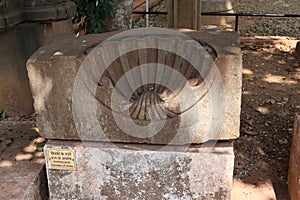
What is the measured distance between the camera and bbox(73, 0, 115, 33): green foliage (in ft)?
14.8

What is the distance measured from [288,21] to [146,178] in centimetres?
641

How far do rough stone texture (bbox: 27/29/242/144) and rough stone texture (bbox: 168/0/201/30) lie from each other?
94cm

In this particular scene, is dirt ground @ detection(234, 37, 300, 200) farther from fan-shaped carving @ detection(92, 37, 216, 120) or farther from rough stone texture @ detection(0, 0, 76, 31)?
rough stone texture @ detection(0, 0, 76, 31)

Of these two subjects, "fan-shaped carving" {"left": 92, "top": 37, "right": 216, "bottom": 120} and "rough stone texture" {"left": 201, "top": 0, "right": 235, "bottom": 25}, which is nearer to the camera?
"fan-shaped carving" {"left": 92, "top": 37, "right": 216, "bottom": 120}

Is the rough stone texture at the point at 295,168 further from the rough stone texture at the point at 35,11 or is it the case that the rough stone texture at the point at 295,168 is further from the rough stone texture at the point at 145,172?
the rough stone texture at the point at 35,11

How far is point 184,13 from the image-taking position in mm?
3594

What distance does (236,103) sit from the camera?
2.48 metres

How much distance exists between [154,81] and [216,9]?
511 cm

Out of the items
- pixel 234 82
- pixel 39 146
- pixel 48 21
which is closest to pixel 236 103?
pixel 234 82

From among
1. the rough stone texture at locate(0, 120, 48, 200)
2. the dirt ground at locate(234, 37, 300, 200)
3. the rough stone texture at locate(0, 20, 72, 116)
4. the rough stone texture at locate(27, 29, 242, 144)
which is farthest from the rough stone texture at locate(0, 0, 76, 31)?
the dirt ground at locate(234, 37, 300, 200)

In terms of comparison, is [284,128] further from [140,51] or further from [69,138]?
[69,138]

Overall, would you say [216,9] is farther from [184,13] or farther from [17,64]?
[17,64]

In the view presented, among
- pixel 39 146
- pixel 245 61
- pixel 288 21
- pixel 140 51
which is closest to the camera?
pixel 140 51

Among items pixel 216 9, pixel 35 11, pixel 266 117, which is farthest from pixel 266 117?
pixel 216 9
